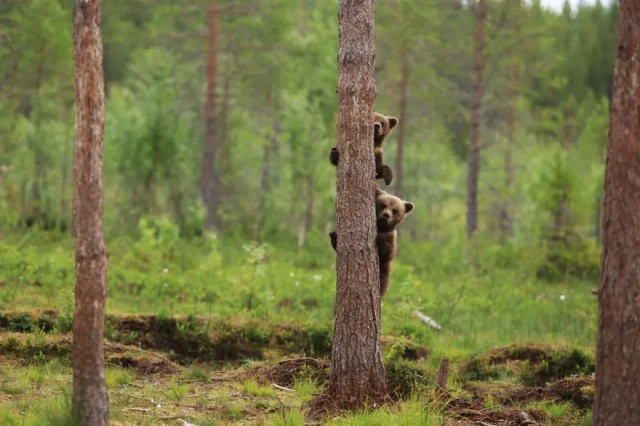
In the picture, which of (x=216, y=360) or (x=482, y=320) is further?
(x=482, y=320)

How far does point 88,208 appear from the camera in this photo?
6012 millimetres

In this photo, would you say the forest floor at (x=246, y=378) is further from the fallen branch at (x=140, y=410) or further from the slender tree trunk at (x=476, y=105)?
the slender tree trunk at (x=476, y=105)

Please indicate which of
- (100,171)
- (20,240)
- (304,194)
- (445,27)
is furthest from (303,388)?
(445,27)

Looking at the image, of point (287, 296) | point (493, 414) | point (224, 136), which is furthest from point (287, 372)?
point (224, 136)

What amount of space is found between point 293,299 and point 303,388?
22.0 feet

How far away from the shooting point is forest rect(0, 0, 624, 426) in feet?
29.9

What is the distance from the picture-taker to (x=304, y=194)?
26.9 metres

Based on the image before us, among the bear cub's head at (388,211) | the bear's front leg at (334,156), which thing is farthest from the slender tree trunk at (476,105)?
the bear's front leg at (334,156)

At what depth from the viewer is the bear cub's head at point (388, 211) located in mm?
9156

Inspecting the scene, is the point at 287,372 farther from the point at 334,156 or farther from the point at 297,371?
the point at 334,156

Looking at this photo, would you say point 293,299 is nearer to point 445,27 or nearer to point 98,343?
point 98,343

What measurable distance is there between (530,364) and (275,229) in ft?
66.0

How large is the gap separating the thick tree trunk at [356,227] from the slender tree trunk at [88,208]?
277 cm

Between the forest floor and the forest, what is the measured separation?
0.13 feet
